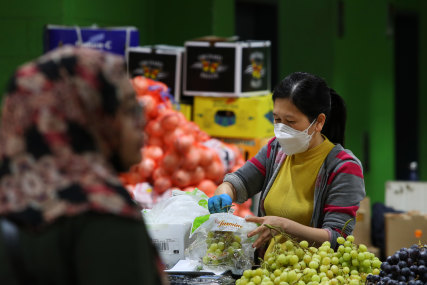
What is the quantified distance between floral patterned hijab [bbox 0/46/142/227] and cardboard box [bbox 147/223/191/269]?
127 cm

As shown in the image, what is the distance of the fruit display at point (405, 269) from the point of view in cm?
190

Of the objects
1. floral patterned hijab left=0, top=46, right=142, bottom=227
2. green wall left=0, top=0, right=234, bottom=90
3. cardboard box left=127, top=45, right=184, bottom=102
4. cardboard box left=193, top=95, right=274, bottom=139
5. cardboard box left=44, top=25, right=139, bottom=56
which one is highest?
green wall left=0, top=0, right=234, bottom=90

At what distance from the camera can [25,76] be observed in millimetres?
1089

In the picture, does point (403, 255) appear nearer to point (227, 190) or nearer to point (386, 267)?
point (386, 267)

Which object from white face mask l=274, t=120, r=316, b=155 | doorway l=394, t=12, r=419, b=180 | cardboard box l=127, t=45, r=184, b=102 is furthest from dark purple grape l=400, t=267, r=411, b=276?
doorway l=394, t=12, r=419, b=180

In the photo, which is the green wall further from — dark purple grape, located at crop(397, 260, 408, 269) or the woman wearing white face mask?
dark purple grape, located at crop(397, 260, 408, 269)

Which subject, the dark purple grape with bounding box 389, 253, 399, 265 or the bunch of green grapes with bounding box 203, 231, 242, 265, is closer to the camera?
the dark purple grape with bounding box 389, 253, 399, 265

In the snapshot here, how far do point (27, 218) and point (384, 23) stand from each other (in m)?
6.99

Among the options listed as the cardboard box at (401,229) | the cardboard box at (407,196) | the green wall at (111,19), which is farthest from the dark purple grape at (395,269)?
the cardboard box at (407,196)

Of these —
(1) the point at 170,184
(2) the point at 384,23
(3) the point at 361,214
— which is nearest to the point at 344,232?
(1) the point at 170,184

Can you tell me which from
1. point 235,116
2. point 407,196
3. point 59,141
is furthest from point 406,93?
point 59,141

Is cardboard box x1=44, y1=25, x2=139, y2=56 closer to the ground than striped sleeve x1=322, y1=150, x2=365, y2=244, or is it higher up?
higher up

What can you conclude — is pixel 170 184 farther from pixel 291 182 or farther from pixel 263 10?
pixel 263 10

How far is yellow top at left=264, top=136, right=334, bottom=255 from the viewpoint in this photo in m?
2.43
